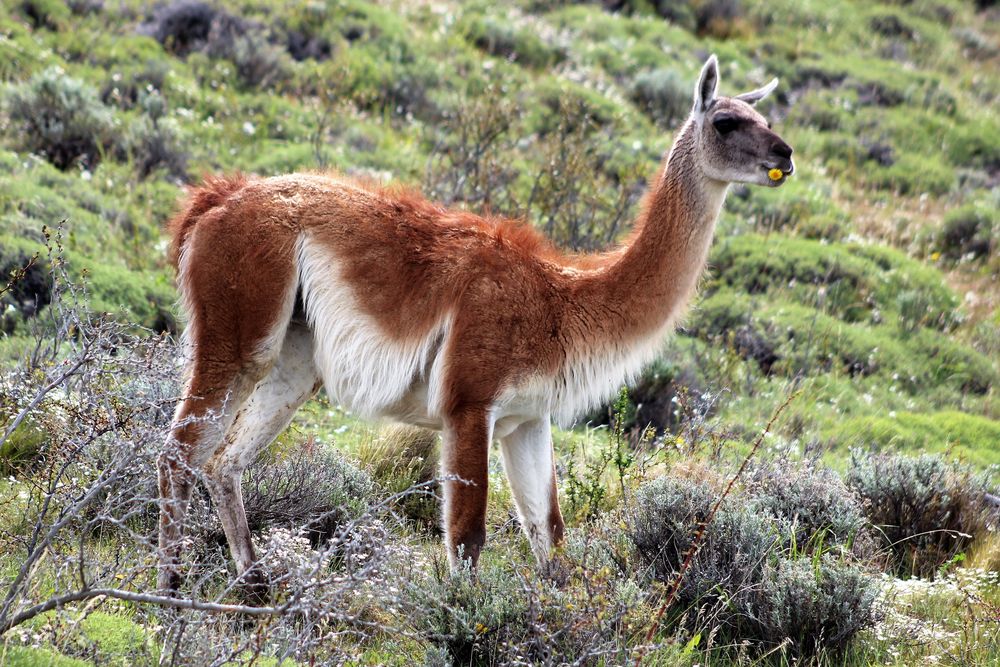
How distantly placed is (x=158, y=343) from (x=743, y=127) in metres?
3.08

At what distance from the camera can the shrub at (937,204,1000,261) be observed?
13469 millimetres

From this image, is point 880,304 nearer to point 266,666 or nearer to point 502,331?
point 502,331

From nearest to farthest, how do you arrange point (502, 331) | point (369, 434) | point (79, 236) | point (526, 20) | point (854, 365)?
point (502, 331), point (369, 434), point (79, 236), point (854, 365), point (526, 20)

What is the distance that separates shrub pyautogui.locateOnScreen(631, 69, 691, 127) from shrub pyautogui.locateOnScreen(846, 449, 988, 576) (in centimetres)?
974

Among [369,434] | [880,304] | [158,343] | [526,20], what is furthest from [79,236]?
[526,20]

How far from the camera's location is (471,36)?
1711 cm

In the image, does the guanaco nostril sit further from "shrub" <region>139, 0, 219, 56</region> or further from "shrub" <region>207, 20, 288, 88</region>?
"shrub" <region>139, 0, 219, 56</region>

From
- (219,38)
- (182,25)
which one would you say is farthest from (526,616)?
(182,25)

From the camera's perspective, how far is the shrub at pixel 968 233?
13469mm

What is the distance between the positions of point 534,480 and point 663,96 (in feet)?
38.0

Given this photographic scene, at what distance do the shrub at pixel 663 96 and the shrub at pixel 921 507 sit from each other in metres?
9.74

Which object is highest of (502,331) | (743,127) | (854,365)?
(743,127)

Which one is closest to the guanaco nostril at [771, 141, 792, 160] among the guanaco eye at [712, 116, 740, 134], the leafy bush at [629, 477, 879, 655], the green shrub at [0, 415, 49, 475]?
the guanaco eye at [712, 116, 740, 134]

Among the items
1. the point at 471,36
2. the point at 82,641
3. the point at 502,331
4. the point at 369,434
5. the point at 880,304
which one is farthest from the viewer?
the point at 471,36
